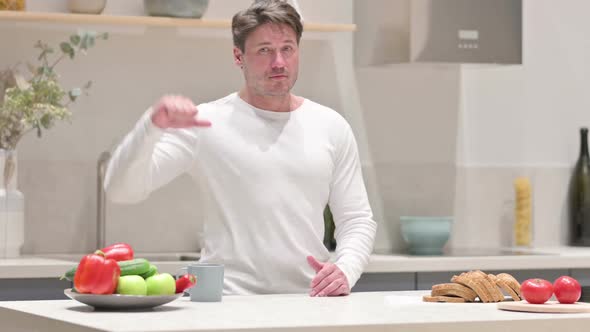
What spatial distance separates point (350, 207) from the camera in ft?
11.0

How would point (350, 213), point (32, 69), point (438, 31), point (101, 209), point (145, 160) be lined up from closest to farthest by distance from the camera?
point (145, 160), point (350, 213), point (32, 69), point (101, 209), point (438, 31)

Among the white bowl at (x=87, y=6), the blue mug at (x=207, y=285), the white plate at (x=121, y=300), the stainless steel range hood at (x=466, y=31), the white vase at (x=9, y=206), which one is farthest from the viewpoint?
the stainless steel range hood at (x=466, y=31)

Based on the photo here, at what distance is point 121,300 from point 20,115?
78.1 inches

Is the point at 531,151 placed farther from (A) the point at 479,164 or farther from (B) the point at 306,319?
(B) the point at 306,319

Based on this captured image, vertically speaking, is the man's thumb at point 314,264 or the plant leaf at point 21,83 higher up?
the plant leaf at point 21,83

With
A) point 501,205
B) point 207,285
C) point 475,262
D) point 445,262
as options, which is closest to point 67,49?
point 445,262

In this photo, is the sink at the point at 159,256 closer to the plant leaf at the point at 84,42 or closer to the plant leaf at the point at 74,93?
the plant leaf at the point at 74,93

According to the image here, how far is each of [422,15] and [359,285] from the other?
3.77 feet

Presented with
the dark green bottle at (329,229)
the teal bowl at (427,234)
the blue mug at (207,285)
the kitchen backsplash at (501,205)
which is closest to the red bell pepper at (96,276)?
the blue mug at (207,285)

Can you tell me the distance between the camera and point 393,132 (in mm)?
5086

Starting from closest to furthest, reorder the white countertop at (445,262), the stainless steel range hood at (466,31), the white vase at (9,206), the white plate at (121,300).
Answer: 1. the white plate at (121,300)
2. the white countertop at (445,262)
3. the white vase at (9,206)
4. the stainless steel range hood at (466,31)

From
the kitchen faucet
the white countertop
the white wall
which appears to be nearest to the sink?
the white countertop

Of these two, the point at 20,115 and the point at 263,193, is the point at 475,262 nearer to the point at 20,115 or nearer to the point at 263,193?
the point at 263,193

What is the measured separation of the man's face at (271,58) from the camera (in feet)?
10.7
